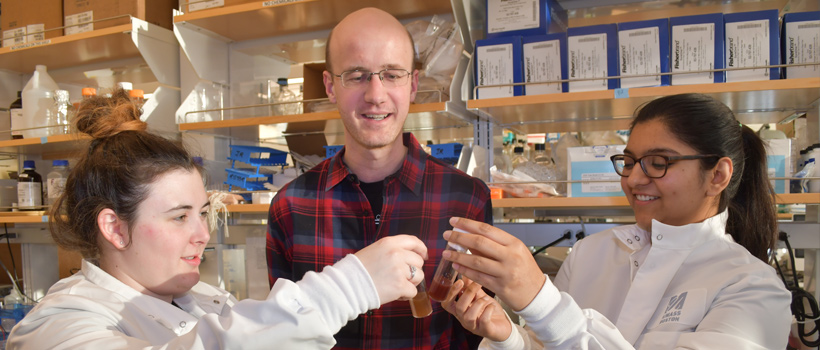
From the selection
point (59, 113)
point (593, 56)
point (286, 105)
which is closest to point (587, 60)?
point (593, 56)

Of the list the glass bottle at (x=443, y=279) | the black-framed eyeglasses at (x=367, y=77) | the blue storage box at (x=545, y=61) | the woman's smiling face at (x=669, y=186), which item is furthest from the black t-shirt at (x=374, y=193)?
the blue storage box at (x=545, y=61)

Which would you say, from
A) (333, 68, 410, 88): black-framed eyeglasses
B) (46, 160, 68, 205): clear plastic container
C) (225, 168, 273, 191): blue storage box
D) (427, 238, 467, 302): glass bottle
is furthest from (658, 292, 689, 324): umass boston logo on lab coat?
(46, 160, 68, 205): clear plastic container

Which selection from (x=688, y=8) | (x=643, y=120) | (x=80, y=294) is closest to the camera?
(x=80, y=294)

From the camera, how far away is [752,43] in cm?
172

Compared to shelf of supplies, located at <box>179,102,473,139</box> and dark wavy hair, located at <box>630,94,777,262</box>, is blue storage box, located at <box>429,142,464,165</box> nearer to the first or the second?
shelf of supplies, located at <box>179,102,473,139</box>

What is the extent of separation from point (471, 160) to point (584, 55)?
0.54 m

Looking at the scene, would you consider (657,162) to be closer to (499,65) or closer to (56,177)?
(499,65)

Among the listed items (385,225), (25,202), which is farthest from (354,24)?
(25,202)

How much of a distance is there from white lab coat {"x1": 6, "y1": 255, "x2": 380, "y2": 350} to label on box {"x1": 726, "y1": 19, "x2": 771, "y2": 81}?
4.96 ft

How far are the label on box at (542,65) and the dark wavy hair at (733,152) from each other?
54 centimetres

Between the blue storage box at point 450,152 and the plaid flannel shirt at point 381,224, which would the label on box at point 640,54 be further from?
the plaid flannel shirt at point 381,224

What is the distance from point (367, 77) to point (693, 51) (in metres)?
1.10

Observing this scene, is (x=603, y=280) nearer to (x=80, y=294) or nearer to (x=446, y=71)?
(x=446, y=71)

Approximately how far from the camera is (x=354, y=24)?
141 centimetres
